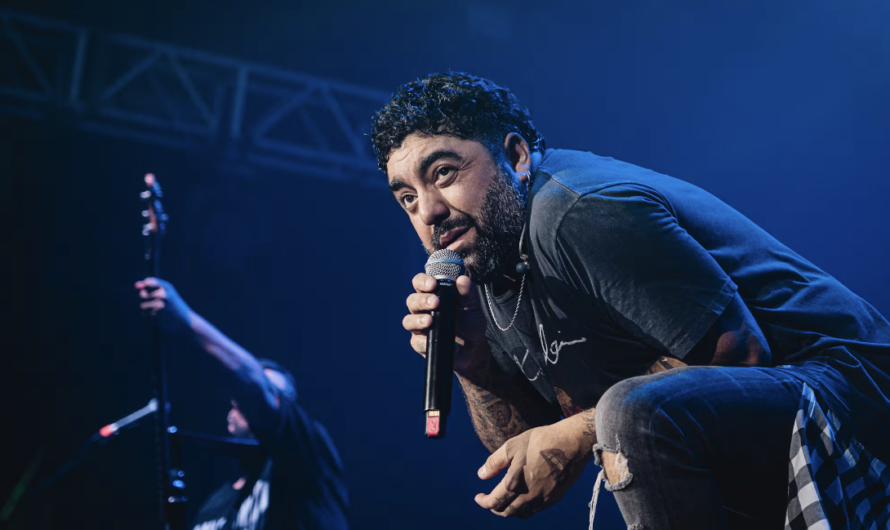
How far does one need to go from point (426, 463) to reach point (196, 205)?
8.07 feet

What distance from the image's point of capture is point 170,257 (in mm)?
4348

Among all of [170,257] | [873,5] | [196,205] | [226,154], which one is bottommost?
[170,257]

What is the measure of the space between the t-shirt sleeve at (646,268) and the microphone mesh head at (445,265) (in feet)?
0.93

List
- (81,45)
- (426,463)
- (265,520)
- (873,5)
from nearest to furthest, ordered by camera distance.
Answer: (265,520), (81,45), (873,5), (426,463)

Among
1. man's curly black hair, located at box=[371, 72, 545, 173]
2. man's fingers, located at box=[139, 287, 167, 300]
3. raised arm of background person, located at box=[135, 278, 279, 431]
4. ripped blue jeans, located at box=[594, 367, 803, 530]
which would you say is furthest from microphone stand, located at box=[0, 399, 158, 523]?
ripped blue jeans, located at box=[594, 367, 803, 530]

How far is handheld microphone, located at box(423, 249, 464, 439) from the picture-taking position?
1239mm

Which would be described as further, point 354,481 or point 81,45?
point 354,481

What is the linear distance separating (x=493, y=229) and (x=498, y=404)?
2.07ft

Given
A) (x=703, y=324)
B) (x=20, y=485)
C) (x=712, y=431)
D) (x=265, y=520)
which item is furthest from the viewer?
(x=20, y=485)

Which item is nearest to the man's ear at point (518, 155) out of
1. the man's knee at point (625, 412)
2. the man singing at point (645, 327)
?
the man singing at point (645, 327)

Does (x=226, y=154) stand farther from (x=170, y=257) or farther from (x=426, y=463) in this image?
(x=426, y=463)

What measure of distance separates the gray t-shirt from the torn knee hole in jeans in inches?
10.3

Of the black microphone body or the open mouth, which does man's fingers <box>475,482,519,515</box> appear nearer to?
the black microphone body

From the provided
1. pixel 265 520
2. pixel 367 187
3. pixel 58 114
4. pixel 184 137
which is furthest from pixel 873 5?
pixel 58 114
